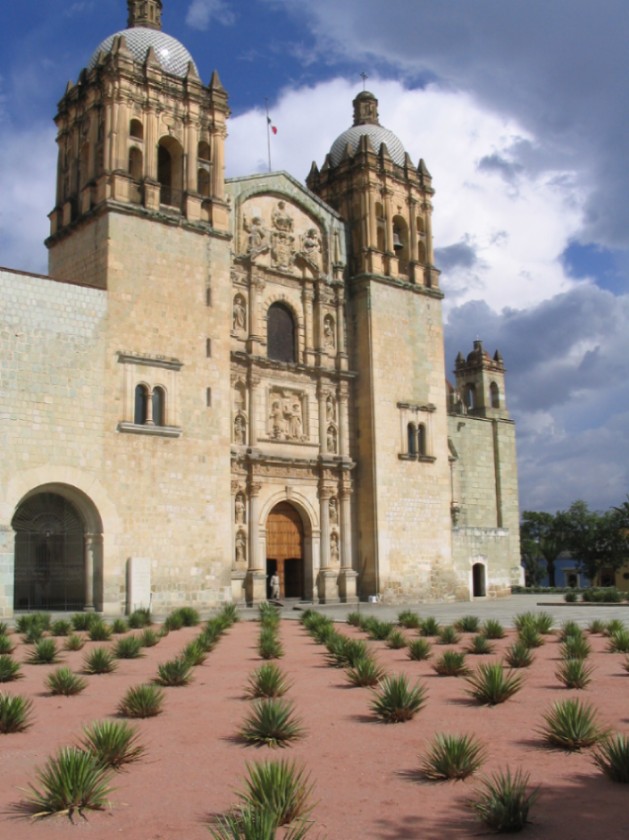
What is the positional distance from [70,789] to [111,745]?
1153 millimetres

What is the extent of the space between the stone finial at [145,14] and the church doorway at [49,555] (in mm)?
16858

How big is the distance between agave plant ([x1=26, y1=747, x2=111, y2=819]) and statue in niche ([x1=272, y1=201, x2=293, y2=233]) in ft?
89.5

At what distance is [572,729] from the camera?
786cm

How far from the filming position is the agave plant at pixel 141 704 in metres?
9.50

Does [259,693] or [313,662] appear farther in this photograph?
[313,662]

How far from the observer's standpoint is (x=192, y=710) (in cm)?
993

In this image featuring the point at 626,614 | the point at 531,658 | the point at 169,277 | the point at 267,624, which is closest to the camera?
the point at 531,658

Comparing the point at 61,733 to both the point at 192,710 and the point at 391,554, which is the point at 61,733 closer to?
the point at 192,710

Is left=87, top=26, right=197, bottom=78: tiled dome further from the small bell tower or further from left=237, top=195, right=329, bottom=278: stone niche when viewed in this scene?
the small bell tower

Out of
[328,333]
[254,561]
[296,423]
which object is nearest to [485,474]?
[328,333]

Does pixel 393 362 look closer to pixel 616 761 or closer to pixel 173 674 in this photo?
pixel 173 674

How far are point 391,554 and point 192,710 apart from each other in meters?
22.4

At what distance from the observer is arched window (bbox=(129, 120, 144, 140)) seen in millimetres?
28062

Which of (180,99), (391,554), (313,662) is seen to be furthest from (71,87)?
(313,662)
